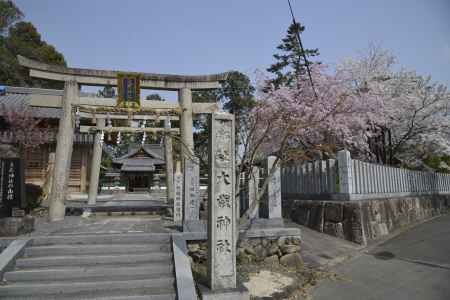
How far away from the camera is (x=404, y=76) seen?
1706cm

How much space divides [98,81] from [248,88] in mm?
23760

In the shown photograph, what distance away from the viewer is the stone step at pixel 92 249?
237 inches

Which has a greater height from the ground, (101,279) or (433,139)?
(433,139)

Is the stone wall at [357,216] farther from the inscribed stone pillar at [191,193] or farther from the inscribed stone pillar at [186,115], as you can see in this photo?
the inscribed stone pillar at [186,115]

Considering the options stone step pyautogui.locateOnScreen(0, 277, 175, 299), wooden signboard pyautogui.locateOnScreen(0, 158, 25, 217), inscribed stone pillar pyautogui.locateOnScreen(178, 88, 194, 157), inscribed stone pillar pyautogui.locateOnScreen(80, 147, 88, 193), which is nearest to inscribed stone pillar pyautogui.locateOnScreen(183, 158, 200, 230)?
stone step pyautogui.locateOnScreen(0, 277, 175, 299)

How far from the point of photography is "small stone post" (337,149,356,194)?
9.84m

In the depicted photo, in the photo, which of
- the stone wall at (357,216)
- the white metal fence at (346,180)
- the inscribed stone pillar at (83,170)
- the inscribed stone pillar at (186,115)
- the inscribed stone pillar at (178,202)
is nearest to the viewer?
the stone wall at (357,216)

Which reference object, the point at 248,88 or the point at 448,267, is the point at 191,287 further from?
the point at 248,88

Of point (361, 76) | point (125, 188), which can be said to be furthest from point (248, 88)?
point (125, 188)

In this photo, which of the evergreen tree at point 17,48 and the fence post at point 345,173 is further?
the evergreen tree at point 17,48

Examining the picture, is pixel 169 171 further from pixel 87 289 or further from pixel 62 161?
pixel 87 289

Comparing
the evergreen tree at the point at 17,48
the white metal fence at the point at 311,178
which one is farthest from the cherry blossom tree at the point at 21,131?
the evergreen tree at the point at 17,48

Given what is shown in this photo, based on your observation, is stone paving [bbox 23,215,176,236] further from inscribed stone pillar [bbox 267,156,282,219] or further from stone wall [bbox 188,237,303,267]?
inscribed stone pillar [bbox 267,156,282,219]

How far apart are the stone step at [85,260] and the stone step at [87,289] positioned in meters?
0.53
